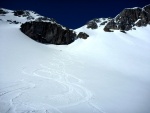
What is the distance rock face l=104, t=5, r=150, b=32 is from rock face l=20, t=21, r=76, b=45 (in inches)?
837

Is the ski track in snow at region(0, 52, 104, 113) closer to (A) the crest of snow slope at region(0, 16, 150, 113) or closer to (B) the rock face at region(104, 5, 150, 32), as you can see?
(A) the crest of snow slope at region(0, 16, 150, 113)

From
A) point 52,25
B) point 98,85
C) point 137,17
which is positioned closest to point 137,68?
point 98,85

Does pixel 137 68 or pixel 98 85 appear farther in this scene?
pixel 137 68

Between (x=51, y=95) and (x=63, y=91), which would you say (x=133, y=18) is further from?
(x=51, y=95)

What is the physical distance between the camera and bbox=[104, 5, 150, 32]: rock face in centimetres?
5872

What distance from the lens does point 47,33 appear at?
130ft

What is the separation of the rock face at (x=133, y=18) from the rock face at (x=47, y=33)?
21.3 meters

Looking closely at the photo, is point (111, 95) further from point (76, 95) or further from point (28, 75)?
point (28, 75)

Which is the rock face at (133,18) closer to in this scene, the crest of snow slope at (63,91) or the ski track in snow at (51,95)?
the crest of snow slope at (63,91)

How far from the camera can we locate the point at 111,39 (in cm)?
4431

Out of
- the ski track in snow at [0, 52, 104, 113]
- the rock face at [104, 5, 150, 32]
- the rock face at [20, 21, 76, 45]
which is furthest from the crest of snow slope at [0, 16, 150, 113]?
the rock face at [104, 5, 150, 32]

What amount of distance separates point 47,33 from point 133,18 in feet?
129

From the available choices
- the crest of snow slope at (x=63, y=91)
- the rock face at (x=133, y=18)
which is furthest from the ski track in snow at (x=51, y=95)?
the rock face at (x=133, y=18)

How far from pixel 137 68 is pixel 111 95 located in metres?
14.9
